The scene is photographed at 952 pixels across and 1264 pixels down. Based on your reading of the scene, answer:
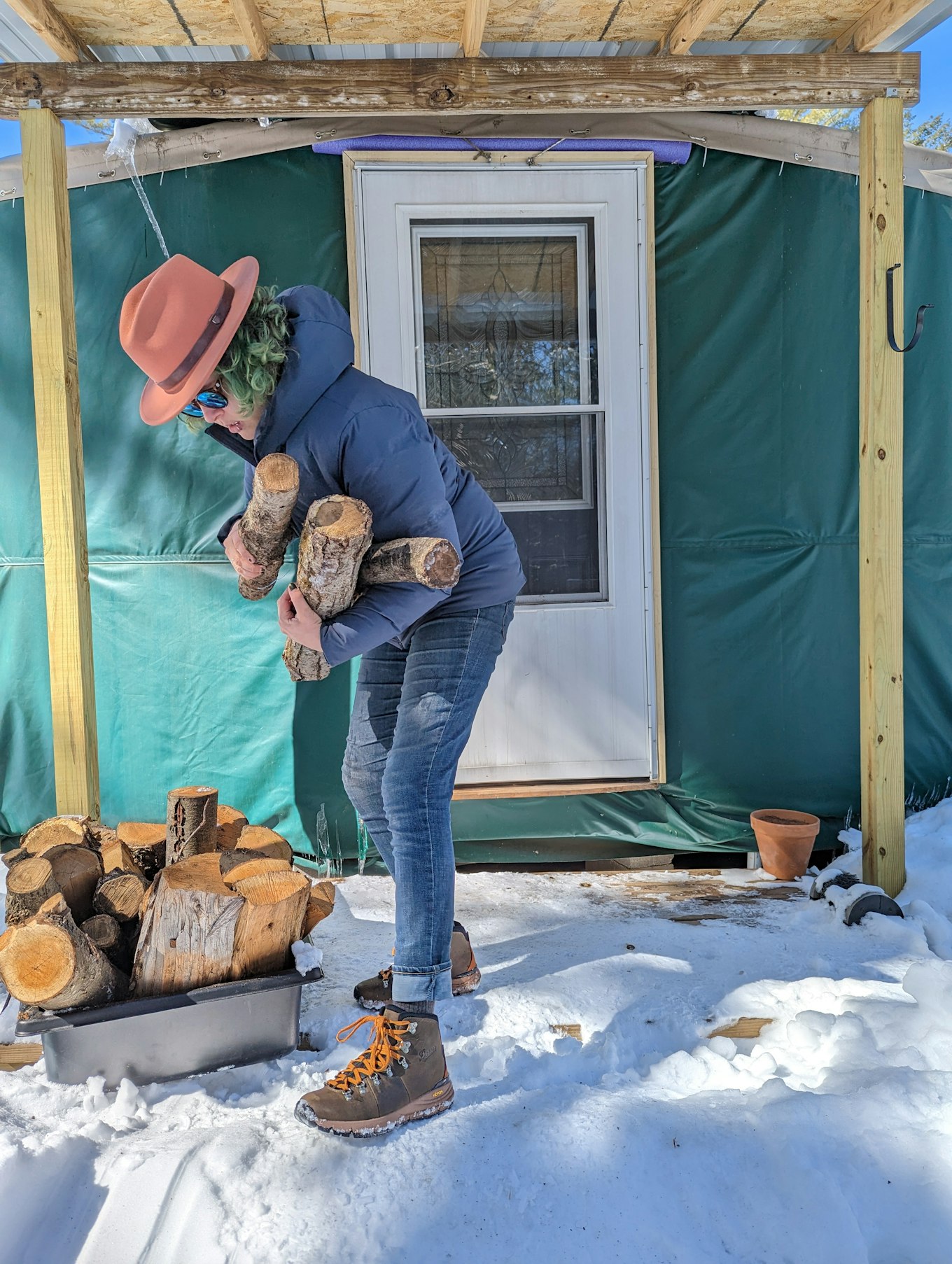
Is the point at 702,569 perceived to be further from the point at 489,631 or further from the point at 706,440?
the point at 489,631

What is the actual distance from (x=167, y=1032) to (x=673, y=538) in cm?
274

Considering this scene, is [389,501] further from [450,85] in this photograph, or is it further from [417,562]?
[450,85]

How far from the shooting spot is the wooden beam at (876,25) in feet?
9.41

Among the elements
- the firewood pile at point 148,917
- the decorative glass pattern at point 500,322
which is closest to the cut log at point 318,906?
the firewood pile at point 148,917

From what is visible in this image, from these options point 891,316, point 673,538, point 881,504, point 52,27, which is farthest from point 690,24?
point 52,27

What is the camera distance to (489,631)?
2285 millimetres

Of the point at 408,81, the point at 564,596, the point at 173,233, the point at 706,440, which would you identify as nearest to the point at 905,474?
the point at 706,440

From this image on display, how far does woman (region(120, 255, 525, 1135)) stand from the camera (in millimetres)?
1933

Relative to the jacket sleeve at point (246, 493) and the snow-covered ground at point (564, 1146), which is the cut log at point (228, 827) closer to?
the snow-covered ground at point (564, 1146)

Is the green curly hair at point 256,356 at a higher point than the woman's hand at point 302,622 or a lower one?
higher

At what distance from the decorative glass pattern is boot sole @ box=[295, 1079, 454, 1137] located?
2.67 meters

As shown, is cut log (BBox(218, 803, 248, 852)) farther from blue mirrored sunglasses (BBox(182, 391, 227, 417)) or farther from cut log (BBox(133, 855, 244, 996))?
blue mirrored sunglasses (BBox(182, 391, 227, 417))

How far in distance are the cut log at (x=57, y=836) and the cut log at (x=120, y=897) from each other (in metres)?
0.17

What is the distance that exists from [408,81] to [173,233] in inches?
49.2
